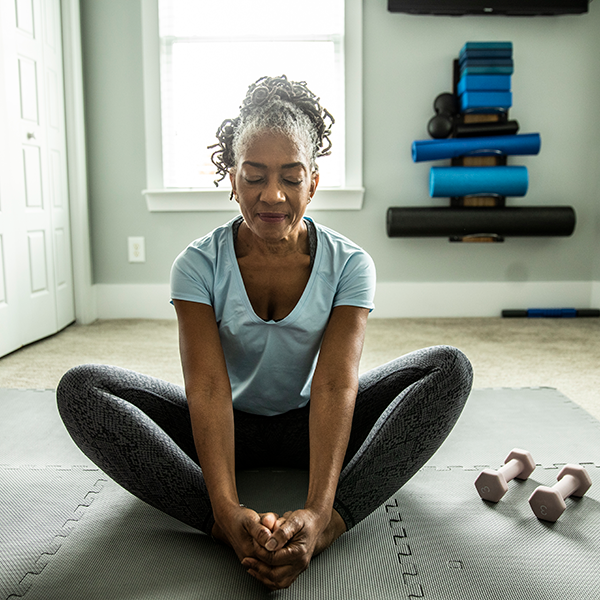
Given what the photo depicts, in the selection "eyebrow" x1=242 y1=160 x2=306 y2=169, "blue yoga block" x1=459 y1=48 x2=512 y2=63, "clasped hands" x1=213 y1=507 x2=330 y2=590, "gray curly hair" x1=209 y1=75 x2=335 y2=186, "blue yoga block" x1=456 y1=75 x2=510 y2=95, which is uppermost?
"blue yoga block" x1=459 y1=48 x2=512 y2=63

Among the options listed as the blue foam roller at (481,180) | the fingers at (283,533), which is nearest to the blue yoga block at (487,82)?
the blue foam roller at (481,180)

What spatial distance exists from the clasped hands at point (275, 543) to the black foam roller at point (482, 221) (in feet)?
7.63

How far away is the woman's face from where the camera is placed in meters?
0.97

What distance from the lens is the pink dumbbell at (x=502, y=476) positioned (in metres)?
1.12

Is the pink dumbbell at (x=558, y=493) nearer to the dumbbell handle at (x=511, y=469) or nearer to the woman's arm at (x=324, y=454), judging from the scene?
the dumbbell handle at (x=511, y=469)

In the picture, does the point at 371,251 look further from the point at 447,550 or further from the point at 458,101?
the point at 447,550

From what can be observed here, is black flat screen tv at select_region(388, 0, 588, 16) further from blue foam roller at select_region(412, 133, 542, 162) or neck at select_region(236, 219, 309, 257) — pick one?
neck at select_region(236, 219, 309, 257)

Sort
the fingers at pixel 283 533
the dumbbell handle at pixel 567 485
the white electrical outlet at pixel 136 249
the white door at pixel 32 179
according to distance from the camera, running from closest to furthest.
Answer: the fingers at pixel 283 533 < the dumbbell handle at pixel 567 485 < the white door at pixel 32 179 < the white electrical outlet at pixel 136 249

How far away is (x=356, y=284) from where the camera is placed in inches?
42.3

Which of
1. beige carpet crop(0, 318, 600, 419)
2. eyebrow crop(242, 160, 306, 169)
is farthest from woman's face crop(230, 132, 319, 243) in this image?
beige carpet crop(0, 318, 600, 419)

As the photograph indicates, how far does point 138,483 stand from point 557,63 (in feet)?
10.1

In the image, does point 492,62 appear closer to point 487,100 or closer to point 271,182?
point 487,100

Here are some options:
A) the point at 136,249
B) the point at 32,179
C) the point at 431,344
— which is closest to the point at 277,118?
the point at 431,344

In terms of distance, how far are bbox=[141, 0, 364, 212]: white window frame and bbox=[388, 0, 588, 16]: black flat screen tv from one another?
0.85ft
